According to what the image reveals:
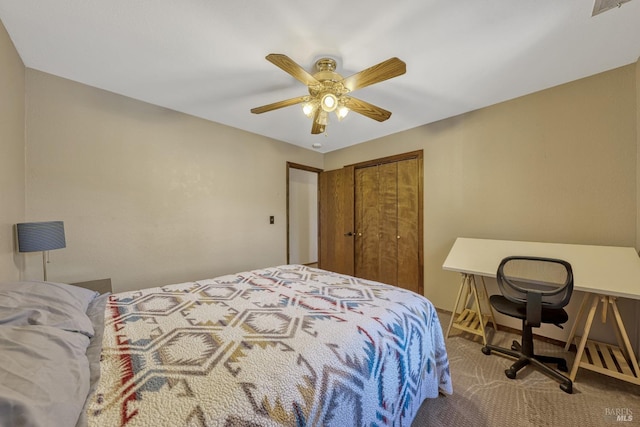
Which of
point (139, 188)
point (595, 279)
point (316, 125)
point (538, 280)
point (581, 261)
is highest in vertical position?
point (316, 125)

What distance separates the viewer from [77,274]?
217 centimetres

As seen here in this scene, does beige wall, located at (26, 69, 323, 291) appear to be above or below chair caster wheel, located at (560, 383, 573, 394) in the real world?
above

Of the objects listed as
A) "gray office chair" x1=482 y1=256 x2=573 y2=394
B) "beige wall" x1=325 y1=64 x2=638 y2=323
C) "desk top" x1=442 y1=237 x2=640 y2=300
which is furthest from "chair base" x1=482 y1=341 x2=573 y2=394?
"beige wall" x1=325 y1=64 x2=638 y2=323

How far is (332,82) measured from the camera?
5.90ft

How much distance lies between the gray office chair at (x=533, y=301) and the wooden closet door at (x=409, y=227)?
108 cm

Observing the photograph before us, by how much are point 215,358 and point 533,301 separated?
2.04 m

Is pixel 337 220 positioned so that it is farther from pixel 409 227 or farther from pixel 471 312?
pixel 471 312

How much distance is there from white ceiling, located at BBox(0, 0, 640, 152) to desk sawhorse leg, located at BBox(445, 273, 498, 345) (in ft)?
6.19

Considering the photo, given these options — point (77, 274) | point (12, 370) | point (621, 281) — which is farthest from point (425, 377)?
point (77, 274)

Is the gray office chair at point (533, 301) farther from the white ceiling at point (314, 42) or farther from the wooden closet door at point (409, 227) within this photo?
the white ceiling at point (314, 42)

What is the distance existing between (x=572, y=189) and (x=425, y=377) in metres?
2.16

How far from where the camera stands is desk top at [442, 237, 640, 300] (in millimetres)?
1689

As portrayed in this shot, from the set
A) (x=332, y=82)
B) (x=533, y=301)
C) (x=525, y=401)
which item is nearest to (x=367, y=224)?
(x=533, y=301)

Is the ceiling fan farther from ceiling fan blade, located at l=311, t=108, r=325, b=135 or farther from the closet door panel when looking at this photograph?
the closet door panel
